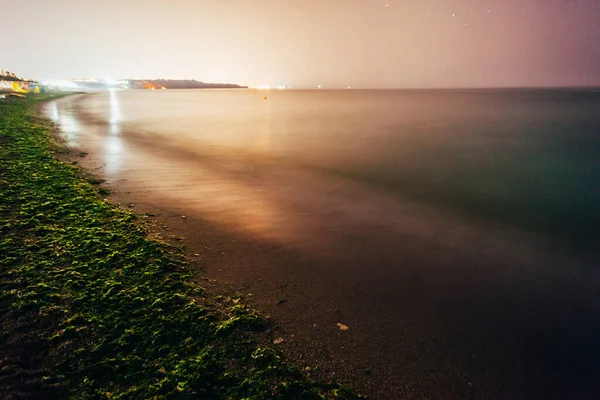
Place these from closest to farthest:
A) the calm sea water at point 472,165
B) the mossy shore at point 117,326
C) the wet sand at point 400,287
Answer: the mossy shore at point 117,326, the wet sand at point 400,287, the calm sea water at point 472,165

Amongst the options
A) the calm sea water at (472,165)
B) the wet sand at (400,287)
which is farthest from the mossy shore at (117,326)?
the calm sea water at (472,165)

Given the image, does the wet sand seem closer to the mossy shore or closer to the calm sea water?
the mossy shore

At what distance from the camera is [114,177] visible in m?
14.2

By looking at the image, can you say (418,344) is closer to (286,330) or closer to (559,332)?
(286,330)

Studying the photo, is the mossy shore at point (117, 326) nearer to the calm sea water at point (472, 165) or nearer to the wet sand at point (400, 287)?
the wet sand at point (400, 287)

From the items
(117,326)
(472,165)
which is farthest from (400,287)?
(472,165)

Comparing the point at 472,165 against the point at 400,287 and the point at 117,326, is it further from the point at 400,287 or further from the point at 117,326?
the point at 117,326

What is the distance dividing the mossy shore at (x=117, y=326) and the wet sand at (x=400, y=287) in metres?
0.62

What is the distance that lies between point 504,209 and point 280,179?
10271 millimetres

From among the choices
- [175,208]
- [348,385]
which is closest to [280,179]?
[175,208]

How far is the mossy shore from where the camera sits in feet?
13.4

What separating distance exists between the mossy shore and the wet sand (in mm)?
623

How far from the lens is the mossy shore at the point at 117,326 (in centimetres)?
410

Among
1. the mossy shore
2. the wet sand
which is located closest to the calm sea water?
the wet sand
